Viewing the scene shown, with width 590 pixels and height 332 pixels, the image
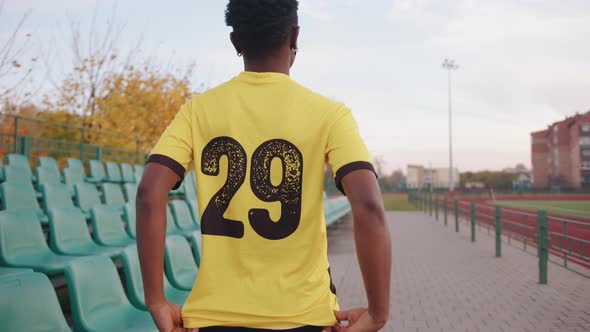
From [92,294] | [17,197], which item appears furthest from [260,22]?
[17,197]

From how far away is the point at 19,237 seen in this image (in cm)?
471

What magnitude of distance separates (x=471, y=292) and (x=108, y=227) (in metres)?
4.84

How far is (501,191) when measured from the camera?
6400 centimetres

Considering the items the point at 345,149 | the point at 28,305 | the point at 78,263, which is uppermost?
the point at 345,149

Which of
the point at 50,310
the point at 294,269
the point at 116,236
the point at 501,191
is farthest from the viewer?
the point at 501,191

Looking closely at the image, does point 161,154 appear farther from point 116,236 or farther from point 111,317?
point 116,236

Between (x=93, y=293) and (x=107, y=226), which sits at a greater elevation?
(x=107, y=226)

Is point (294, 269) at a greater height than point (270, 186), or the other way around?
point (270, 186)

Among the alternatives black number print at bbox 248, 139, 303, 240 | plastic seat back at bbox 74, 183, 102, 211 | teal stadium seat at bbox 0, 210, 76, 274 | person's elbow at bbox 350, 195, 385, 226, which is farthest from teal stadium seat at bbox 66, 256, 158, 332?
plastic seat back at bbox 74, 183, 102, 211

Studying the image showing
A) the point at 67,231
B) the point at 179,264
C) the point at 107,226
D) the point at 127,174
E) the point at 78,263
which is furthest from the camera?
the point at 127,174

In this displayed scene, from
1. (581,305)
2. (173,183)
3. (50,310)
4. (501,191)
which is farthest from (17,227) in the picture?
(501,191)

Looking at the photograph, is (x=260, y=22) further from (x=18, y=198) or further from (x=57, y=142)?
(x=57, y=142)

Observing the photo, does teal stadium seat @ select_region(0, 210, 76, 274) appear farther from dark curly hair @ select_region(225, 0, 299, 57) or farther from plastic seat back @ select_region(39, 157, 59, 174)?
plastic seat back @ select_region(39, 157, 59, 174)

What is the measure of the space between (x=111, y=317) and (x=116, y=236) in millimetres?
2831
